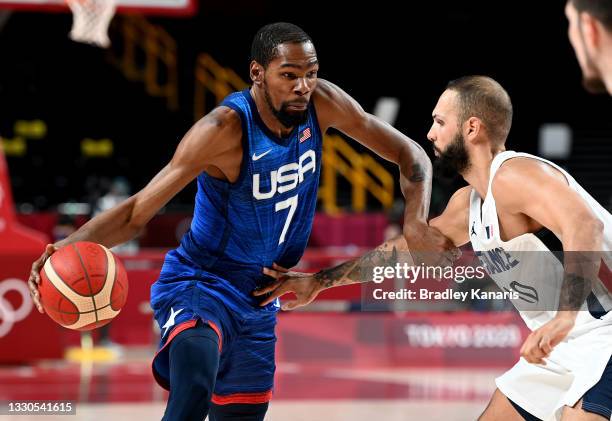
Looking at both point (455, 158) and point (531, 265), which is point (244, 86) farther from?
point (531, 265)

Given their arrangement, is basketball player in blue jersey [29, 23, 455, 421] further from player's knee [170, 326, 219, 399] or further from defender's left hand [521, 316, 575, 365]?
defender's left hand [521, 316, 575, 365]

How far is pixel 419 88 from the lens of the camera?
18953mm

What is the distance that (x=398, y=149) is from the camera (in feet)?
15.3

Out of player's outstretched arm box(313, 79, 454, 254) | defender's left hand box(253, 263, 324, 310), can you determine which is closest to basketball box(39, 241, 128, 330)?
defender's left hand box(253, 263, 324, 310)

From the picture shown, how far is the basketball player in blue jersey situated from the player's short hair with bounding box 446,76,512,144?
640 millimetres

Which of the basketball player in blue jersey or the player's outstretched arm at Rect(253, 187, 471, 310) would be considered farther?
the player's outstretched arm at Rect(253, 187, 471, 310)

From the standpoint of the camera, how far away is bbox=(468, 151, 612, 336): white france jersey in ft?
11.9

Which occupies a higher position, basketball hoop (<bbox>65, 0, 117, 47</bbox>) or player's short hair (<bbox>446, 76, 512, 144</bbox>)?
basketball hoop (<bbox>65, 0, 117, 47</bbox>)

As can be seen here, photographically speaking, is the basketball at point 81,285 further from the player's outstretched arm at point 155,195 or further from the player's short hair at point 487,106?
the player's short hair at point 487,106

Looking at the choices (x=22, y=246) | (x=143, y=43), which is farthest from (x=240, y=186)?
(x=143, y=43)

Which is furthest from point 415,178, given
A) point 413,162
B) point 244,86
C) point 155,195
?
point 244,86

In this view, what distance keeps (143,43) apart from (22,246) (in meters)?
10.8

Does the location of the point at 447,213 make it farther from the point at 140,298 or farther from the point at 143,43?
the point at 143,43

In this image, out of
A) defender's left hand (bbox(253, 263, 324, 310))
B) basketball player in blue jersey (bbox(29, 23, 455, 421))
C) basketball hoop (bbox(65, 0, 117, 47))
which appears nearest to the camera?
basketball player in blue jersey (bbox(29, 23, 455, 421))
